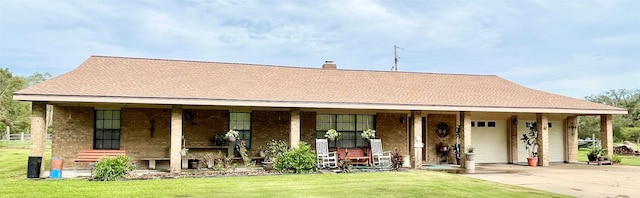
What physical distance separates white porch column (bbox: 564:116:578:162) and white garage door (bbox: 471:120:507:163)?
9.31 feet

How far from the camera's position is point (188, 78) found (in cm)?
1559

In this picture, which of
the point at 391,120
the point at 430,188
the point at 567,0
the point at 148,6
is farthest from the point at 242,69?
the point at 567,0

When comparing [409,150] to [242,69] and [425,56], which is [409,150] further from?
[425,56]

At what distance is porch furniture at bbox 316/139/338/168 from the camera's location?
1495cm

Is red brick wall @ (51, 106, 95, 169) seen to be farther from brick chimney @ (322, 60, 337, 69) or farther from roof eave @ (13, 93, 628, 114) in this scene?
brick chimney @ (322, 60, 337, 69)

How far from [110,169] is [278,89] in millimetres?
5722

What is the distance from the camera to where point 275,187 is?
415 inches

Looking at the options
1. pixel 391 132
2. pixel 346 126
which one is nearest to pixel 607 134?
pixel 391 132

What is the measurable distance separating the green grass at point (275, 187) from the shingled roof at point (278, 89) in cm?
238

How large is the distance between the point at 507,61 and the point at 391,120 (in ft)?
56.0

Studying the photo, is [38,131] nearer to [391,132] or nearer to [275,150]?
[275,150]

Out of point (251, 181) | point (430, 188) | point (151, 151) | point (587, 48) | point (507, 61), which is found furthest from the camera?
point (507, 61)

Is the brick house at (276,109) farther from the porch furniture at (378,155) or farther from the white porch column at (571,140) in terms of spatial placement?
the porch furniture at (378,155)

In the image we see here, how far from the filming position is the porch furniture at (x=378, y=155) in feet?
51.7
